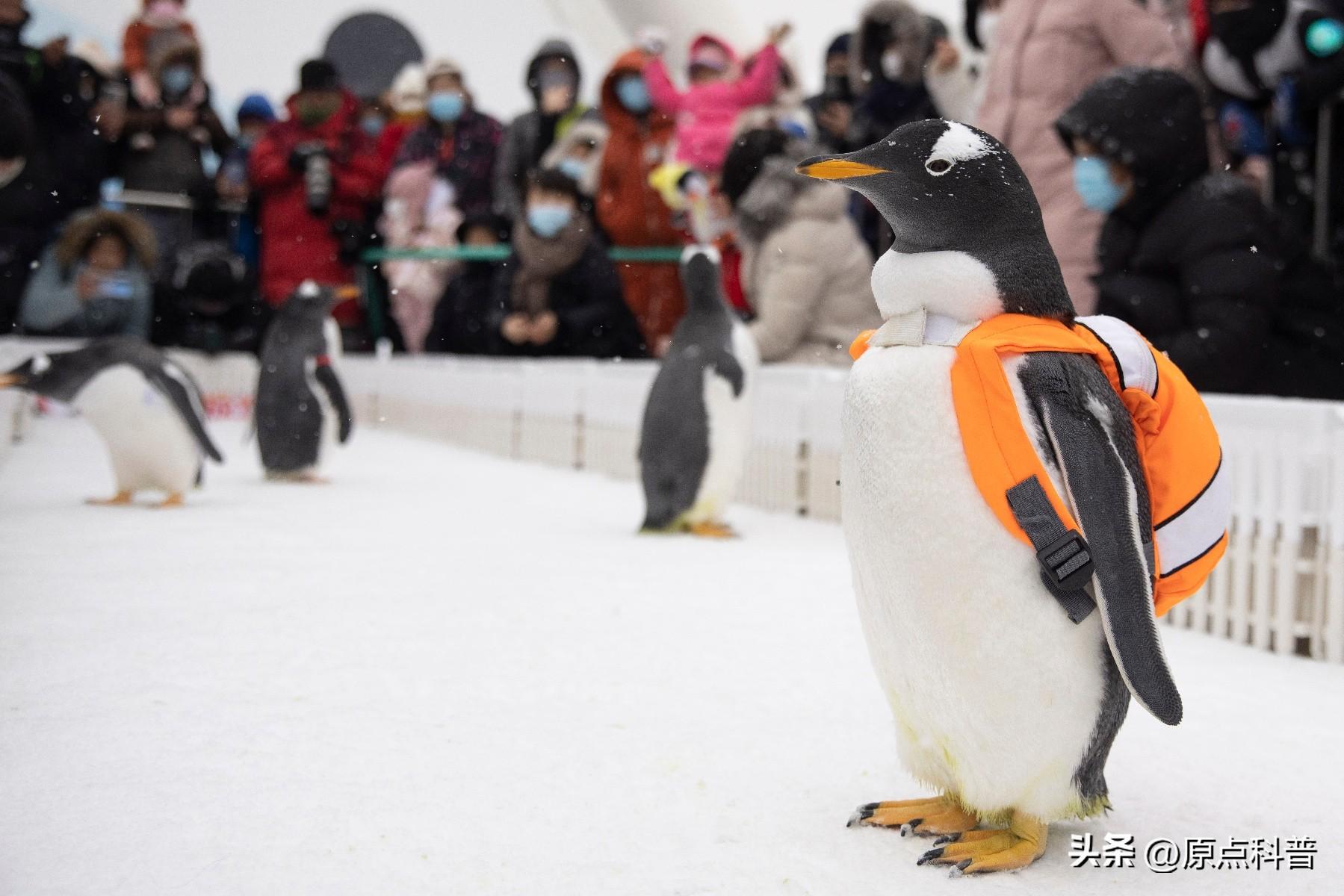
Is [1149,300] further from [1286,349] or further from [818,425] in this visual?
[818,425]

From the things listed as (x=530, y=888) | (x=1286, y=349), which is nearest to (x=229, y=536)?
(x=530, y=888)

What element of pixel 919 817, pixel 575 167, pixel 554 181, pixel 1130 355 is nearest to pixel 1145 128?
pixel 1130 355

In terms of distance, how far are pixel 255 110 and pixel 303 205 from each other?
1933mm

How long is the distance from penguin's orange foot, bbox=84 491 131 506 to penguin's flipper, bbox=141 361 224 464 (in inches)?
11.9

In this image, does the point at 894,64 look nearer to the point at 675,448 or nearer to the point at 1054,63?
the point at 1054,63

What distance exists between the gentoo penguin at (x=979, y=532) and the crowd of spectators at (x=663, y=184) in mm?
2330

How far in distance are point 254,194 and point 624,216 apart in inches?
156

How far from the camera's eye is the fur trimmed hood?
8.31 meters

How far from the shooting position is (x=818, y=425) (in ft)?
15.3

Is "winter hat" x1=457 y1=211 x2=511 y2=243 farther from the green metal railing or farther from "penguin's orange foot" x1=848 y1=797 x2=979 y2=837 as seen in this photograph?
"penguin's orange foot" x1=848 y1=797 x2=979 y2=837

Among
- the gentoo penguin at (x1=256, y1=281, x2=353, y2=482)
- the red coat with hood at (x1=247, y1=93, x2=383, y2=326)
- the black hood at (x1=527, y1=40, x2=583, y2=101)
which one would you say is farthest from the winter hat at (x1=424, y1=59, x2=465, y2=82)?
the gentoo penguin at (x1=256, y1=281, x2=353, y2=482)

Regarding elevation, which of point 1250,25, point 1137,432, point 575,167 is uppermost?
point 1250,25

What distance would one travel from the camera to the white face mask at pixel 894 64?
5922 millimetres

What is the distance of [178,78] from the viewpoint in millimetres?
10133
